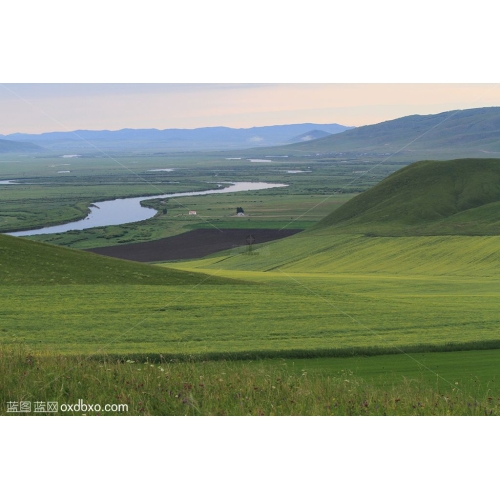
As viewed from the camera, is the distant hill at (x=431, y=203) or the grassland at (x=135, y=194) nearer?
the grassland at (x=135, y=194)

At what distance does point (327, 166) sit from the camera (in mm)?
28422

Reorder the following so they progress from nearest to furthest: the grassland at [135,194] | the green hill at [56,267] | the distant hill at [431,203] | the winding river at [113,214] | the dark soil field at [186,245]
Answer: the dark soil field at [186,245] < the grassland at [135,194] < the winding river at [113,214] < the green hill at [56,267] < the distant hill at [431,203]

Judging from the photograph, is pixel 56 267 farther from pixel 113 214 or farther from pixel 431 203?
pixel 431 203

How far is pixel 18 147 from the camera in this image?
1802 centimetres

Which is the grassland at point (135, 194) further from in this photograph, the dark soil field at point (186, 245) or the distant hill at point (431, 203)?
the distant hill at point (431, 203)

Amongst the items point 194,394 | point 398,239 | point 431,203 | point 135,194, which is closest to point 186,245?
point 135,194

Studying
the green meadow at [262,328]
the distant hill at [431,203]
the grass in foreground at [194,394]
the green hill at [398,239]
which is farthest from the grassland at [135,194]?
the distant hill at [431,203]

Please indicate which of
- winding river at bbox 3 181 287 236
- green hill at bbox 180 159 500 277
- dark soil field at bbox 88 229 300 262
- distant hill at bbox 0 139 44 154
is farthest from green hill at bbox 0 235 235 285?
dark soil field at bbox 88 229 300 262

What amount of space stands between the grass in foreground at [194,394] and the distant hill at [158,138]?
3.66m

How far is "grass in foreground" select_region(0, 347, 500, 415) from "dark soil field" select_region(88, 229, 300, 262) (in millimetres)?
3489

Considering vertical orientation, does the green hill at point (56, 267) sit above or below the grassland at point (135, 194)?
below

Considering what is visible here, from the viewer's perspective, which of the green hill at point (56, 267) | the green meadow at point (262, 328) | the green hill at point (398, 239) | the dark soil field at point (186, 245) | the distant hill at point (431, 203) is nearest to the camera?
the green meadow at point (262, 328)

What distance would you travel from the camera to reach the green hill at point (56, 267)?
720 inches
